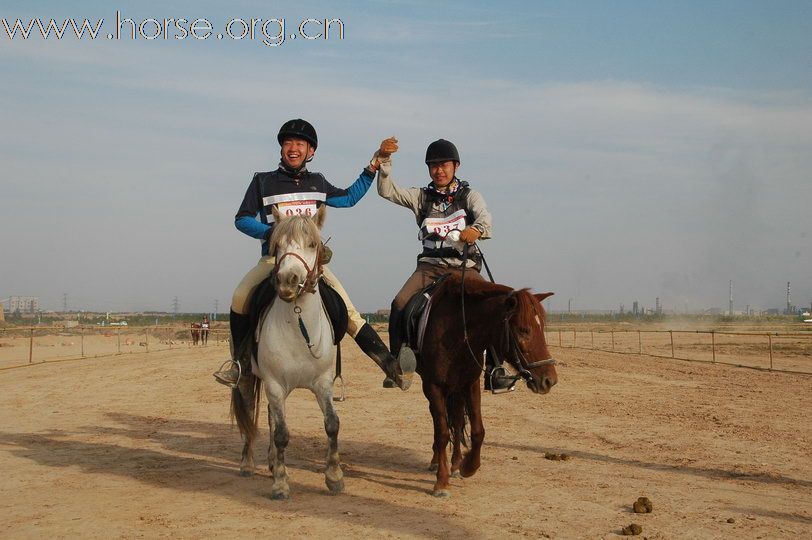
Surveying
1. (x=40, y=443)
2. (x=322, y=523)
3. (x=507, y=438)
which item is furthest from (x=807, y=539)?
(x=40, y=443)

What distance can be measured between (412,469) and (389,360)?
1549 mm

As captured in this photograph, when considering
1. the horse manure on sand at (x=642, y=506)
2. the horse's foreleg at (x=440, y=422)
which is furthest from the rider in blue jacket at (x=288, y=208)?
the horse manure on sand at (x=642, y=506)

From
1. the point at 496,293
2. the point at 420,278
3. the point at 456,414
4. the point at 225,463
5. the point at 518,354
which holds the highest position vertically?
the point at 420,278

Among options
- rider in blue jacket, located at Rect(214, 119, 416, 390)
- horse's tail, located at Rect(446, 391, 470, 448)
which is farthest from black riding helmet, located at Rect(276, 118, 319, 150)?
horse's tail, located at Rect(446, 391, 470, 448)

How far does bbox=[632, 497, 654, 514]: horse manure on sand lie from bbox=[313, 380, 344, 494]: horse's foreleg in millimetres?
2656

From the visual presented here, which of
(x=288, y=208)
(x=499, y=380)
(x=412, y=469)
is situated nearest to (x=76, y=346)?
(x=412, y=469)

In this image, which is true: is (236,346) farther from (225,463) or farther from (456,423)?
(456,423)

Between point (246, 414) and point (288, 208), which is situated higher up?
point (288, 208)

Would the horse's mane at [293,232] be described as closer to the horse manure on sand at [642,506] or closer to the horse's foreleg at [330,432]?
the horse's foreleg at [330,432]

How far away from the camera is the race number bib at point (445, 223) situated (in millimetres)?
7900

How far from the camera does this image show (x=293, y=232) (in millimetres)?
6293

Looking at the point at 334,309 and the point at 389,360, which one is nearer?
the point at 334,309

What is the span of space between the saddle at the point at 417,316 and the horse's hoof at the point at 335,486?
1485mm

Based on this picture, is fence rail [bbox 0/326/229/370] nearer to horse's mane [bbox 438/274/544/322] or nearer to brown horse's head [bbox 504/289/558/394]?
horse's mane [bbox 438/274/544/322]
